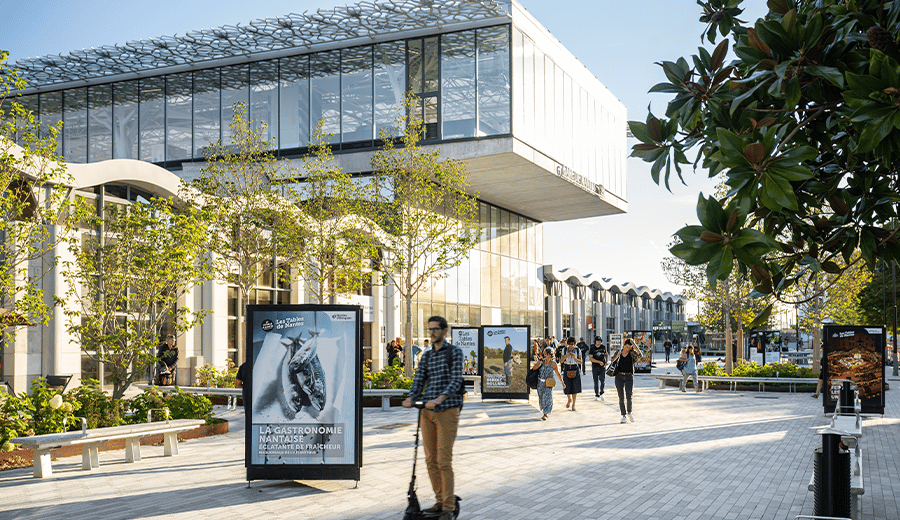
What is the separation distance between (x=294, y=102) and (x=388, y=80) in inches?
191

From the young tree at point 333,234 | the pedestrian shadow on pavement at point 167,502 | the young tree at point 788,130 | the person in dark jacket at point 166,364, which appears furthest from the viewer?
the young tree at point 333,234

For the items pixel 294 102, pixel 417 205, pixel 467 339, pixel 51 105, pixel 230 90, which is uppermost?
pixel 51 105

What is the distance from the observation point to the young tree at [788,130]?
2588mm

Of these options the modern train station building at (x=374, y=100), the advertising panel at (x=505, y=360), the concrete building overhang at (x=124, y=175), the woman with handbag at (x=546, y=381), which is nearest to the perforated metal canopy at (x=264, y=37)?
the modern train station building at (x=374, y=100)

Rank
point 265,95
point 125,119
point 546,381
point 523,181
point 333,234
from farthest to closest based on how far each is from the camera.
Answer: point 125,119 → point 523,181 → point 265,95 → point 333,234 → point 546,381

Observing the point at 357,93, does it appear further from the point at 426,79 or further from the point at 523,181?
the point at 523,181

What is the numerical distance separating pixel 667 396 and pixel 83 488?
17.7 meters

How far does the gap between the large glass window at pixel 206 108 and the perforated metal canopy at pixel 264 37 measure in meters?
1.31

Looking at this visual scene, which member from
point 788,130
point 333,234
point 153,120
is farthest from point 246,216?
point 788,130

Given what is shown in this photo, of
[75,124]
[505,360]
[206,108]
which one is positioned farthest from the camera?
[75,124]

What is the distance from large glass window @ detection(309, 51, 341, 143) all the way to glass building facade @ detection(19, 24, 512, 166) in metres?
0.05

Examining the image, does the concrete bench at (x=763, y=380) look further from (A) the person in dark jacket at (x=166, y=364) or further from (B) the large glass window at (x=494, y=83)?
(A) the person in dark jacket at (x=166, y=364)

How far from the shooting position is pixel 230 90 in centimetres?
3769

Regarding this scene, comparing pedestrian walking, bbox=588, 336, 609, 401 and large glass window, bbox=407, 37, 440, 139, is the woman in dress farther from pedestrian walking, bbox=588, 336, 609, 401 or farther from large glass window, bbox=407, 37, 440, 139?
large glass window, bbox=407, 37, 440, 139
